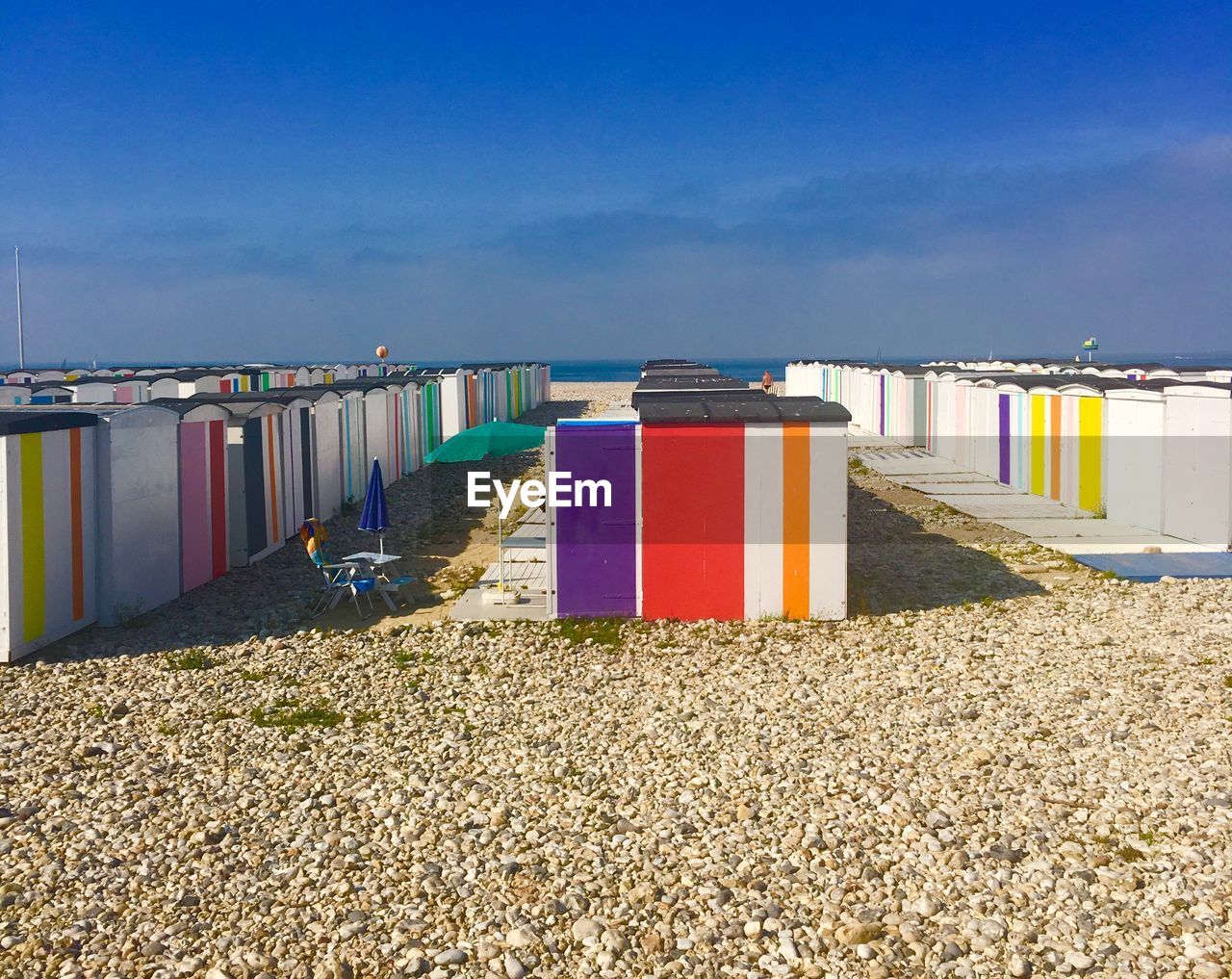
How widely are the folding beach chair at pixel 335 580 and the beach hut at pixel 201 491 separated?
4.88 ft

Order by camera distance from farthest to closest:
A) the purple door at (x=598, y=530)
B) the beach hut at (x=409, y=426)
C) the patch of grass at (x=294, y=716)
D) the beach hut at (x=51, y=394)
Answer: the beach hut at (x=409, y=426), the beach hut at (x=51, y=394), the purple door at (x=598, y=530), the patch of grass at (x=294, y=716)

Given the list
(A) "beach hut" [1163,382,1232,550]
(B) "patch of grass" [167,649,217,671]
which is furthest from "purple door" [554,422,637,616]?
(A) "beach hut" [1163,382,1232,550]

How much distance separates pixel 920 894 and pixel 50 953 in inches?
156

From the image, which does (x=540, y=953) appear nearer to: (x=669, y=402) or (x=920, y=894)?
(x=920, y=894)

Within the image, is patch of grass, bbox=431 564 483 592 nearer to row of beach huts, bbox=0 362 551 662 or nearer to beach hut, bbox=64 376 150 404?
row of beach huts, bbox=0 362 551 662

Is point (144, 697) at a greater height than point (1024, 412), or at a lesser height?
lesser

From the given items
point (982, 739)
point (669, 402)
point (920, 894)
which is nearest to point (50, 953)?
point (920, 894)

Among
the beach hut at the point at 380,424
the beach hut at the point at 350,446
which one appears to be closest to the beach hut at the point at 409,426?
the beach hut at the point at 380,424

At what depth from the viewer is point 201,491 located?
12.6 m

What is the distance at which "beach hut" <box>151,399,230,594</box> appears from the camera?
12.0 meters

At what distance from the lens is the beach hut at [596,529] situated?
10.6m

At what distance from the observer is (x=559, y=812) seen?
636 centimetres

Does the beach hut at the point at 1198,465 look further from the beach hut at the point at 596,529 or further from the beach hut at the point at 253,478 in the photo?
the beach hut at the point at 253,478

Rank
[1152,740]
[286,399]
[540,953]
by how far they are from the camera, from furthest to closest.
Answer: [286,399] < [1152,740] < [540,953]
